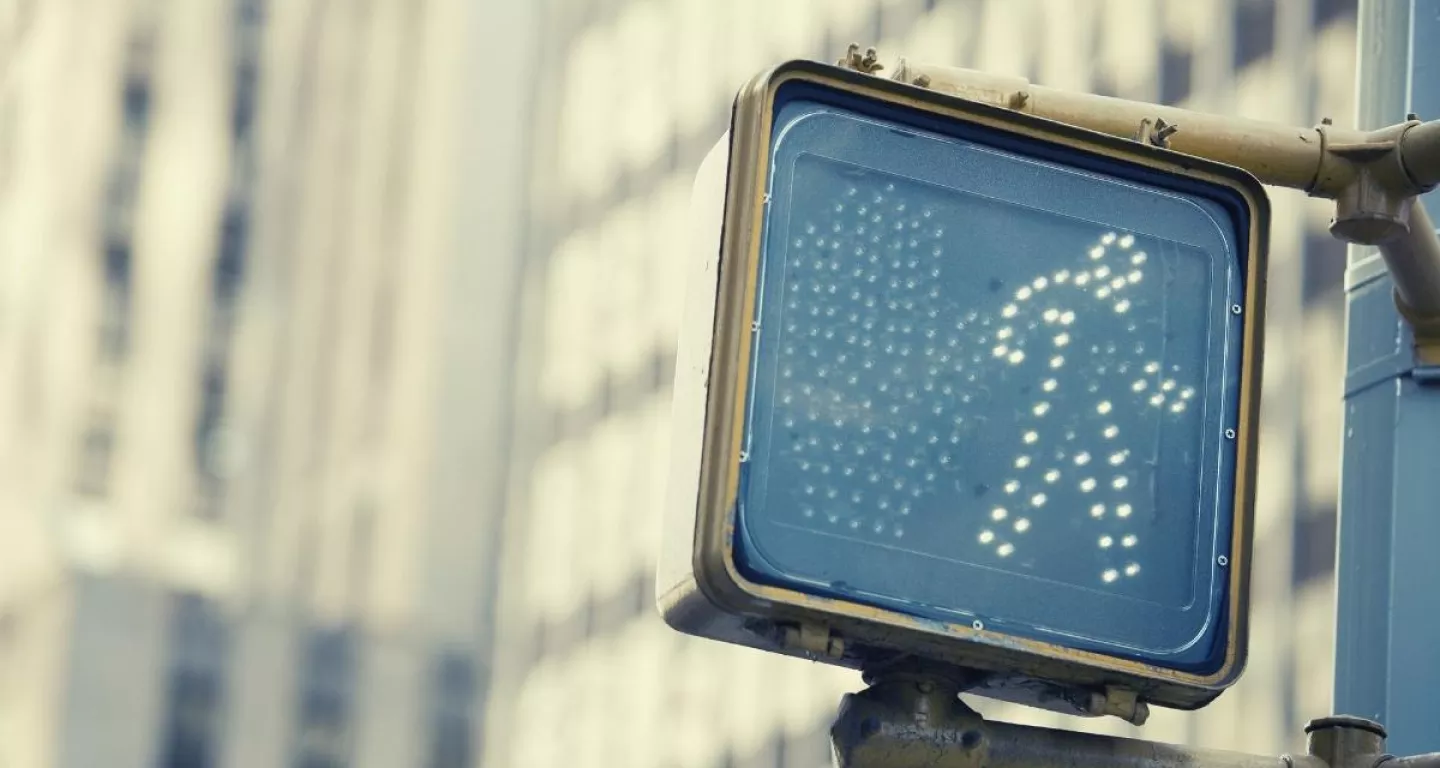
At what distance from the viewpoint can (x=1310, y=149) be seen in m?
4.02

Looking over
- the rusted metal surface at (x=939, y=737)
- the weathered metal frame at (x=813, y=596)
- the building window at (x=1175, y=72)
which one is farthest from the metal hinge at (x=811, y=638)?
the building window at (x=1175, y=72)

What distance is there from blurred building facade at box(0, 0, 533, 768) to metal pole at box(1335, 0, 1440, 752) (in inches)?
2430

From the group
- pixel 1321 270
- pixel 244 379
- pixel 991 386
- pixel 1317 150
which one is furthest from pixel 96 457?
pixel 991 386

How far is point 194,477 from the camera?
69.0 metres

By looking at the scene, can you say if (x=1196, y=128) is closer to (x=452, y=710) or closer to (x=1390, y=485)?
(x=1390, y=485)

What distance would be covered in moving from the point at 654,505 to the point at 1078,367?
172ft

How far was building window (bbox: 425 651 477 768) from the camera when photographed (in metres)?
70.8

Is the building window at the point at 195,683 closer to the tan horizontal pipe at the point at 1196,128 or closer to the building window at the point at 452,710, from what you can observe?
the building window at the point at 452,710

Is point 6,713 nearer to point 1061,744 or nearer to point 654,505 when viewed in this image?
point 654,505

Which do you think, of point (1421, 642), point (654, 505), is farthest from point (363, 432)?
point (1421, 642)

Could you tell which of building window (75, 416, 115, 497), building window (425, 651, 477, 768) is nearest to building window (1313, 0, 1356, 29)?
building window (75, 416, 115, 497)

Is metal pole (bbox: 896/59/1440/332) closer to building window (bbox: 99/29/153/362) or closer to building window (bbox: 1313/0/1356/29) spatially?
building window (bbox: 1313/0/1356/29)

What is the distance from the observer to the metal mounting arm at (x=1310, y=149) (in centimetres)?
381

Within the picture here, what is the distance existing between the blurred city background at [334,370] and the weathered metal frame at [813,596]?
50.9 m
